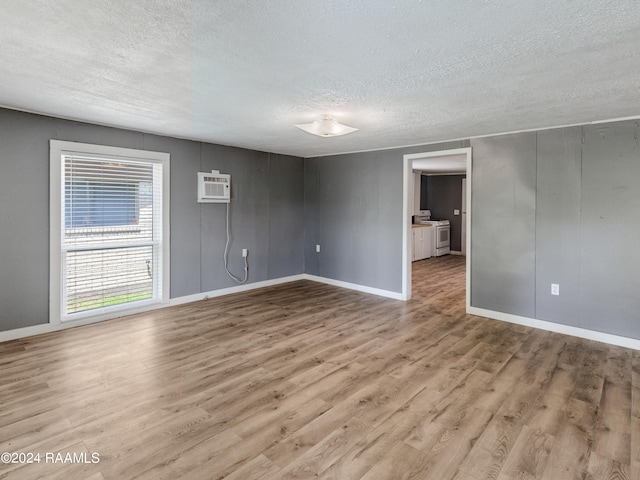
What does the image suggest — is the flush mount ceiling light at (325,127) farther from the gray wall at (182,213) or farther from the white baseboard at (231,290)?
the white baseboard at (231,290)

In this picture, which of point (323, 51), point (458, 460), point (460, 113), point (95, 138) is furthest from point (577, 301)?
point (95, 138)

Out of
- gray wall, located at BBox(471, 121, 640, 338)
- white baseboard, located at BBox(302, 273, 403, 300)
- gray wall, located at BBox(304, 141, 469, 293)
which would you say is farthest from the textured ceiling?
white baseboard, located at BBox(302, 273, 403, 300)

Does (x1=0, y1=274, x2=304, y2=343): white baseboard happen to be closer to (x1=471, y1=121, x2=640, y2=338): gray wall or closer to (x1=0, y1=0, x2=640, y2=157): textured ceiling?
(x1=0, y1=0, x2=640, y2=157): textured ceiling

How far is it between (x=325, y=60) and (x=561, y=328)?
3735 millimetres

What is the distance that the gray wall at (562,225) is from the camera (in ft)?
11.4

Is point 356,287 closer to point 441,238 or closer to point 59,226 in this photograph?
point 59,226

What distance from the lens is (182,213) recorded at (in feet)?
15.8

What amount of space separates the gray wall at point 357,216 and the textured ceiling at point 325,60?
174cm

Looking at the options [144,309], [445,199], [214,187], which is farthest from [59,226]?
[445,199]

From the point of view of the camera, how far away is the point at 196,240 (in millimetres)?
5000

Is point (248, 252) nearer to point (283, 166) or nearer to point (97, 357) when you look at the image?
point (283, 166)

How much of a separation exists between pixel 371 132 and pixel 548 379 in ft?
9.87

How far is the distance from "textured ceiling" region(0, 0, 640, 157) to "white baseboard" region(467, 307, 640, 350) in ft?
7.10

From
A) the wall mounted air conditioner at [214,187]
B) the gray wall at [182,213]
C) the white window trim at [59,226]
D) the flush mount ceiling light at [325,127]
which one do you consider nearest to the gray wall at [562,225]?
the flush mount ceiling light at [325,127]
